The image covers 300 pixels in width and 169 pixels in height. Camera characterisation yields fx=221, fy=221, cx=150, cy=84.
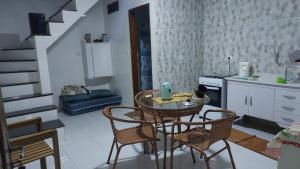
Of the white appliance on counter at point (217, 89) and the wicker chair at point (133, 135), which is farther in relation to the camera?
the white appliance on counter at point (217, 89)

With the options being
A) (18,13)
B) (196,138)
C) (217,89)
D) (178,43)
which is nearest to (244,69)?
(217,89)

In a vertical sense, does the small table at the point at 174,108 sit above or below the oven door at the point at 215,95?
above

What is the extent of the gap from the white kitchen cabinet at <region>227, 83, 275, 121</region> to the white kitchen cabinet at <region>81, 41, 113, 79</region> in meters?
2.90

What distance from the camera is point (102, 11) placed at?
543 centimetres

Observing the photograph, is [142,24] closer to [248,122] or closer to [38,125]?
[248,122]

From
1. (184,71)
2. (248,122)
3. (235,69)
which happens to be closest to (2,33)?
(184,71)

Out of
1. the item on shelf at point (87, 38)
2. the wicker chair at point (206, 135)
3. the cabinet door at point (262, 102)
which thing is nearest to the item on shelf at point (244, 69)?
the cabinet door at point (262, 102)

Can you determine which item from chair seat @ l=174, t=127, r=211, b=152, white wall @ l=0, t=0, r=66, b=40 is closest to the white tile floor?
chair seat @ l=174, t=127, r=211, b=152

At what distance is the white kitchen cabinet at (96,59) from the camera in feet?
16.6

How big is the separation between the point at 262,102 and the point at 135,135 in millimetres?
2024

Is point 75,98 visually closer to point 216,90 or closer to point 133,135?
point 133,135

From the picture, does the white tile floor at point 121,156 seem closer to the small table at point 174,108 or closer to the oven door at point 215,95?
the small table at point 174,108

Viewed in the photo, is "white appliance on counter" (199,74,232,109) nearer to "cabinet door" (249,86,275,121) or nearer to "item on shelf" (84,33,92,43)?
"cabinet door" (249,86,275,121)

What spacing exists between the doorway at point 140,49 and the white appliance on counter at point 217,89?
1469 mm
